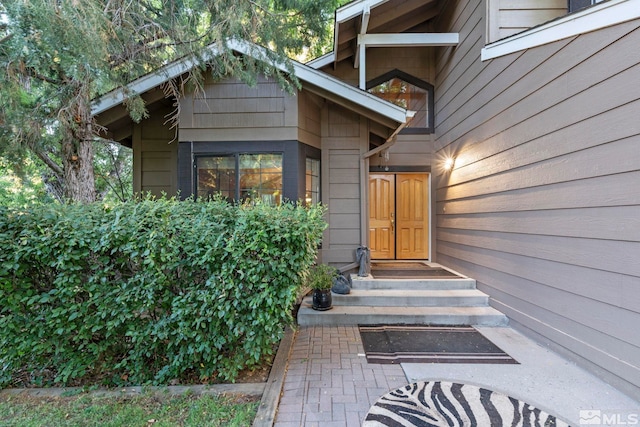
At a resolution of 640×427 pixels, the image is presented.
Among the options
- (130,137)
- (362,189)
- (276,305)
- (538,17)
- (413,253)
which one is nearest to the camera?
(276,305)

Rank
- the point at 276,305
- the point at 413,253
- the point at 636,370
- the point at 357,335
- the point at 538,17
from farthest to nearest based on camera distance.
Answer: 1. the point at 413,253
2. the point at 538,17
3. the point at 357,335
4. the point at 276,305
5. the point at 636,370

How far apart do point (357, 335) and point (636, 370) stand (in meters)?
2.29

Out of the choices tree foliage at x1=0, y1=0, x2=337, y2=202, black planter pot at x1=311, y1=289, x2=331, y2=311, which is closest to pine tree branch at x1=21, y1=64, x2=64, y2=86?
tree foliage at x1=0, y1=0, x2=337, y2=202

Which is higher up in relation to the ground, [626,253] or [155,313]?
[626,253]

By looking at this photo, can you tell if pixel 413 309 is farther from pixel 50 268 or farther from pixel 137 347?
pixel 50 268

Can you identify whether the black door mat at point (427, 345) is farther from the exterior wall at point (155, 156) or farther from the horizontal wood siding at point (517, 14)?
the exterior wall at point (155, 156)

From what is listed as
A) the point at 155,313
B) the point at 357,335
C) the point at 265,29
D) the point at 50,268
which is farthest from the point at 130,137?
the point at 357,335

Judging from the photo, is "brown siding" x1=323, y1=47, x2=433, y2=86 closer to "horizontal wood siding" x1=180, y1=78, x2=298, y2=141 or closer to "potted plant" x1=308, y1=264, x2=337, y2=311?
"horizontal wood siding" x1=180, y1=78, x2=298, y2=141

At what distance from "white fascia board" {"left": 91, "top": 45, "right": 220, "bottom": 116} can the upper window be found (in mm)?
3513

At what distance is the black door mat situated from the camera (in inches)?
112

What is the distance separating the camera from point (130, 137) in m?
5.57

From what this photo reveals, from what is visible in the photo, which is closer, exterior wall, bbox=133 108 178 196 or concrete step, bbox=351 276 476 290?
concrete step, bbox=351 276 476 290

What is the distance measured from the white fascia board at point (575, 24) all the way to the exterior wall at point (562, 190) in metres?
0.07

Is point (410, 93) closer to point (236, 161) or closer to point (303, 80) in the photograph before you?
point (303, 80)
